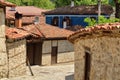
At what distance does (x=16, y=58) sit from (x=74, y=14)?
20.0 m

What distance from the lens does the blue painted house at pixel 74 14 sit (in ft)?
137

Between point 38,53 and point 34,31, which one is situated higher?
point 34,31

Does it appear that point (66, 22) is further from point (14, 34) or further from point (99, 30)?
point (99, 30)

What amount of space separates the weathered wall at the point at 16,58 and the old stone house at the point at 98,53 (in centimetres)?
1050

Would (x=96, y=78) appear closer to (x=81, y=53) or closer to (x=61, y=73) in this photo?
(x=81, y=53)

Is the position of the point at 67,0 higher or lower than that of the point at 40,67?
higher

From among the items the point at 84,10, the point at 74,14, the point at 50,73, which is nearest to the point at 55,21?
the point at 74,14

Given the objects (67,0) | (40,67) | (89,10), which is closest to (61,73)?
(40,67)

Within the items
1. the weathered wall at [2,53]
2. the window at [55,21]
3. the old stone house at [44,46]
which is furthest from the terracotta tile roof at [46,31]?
the window at [55,21]

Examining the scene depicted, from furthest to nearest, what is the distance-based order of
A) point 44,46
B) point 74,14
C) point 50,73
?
point 74,14 < point 44,46 < point 50,73

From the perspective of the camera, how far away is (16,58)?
24.5 m

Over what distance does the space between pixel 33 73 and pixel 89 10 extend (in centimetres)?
1812

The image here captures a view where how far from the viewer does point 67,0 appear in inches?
2403

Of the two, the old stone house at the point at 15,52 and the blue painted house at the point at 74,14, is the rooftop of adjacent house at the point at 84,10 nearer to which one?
the blue painted house at the point at 74,14
